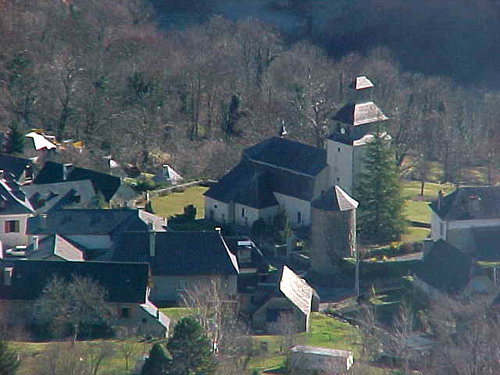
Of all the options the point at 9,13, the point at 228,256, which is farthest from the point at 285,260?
the point at 9,13

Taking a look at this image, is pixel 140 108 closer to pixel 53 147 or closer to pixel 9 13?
pixel 53 147

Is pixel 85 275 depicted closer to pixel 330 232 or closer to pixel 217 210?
pixel 330 232

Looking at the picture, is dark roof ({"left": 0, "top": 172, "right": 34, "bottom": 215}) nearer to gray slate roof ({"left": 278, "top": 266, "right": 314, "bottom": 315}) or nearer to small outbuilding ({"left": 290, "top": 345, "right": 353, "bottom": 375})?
gray slate roof ({"left": 278, "top": 266, "right": 314, "bottom": 315})

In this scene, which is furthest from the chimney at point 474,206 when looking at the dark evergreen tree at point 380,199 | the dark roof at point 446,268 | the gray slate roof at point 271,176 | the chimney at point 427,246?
the gray slate roof at point 271,176

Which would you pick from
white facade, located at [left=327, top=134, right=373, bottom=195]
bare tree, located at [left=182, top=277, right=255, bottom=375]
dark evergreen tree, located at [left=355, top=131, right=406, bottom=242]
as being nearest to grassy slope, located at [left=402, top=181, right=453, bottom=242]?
dark evergreen tree, located at [left=355, top=131, right=406, bottom=242]

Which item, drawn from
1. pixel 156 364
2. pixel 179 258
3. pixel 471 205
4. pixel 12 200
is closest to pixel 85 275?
pixel 179 258
